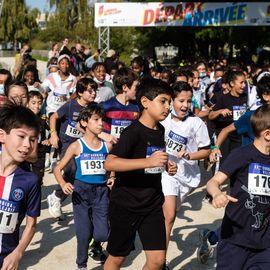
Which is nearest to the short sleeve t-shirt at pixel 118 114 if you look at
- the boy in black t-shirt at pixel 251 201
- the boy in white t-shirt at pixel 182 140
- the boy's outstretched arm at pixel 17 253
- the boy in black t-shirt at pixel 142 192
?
the boy in white t-shirt at pixel 182 140

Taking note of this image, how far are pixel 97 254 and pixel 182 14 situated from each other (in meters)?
18.9

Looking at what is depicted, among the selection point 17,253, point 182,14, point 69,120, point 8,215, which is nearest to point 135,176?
point 8,215

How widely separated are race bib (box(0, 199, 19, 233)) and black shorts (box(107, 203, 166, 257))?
0.93 metres

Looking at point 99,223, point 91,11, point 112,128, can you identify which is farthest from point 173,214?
point 91,11

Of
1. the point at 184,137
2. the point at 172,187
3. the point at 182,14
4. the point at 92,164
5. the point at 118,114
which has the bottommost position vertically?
the point at 172,187

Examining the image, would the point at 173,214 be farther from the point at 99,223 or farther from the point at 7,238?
the point at 7,238

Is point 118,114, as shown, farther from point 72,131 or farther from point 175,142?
point 175,142

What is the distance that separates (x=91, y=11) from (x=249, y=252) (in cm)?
5518

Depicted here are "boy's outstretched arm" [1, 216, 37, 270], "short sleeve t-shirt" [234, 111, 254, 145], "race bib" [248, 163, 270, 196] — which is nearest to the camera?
"boy's outstretched arm" [1, 216, 37, 270]

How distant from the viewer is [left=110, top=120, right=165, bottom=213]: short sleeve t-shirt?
3.85m

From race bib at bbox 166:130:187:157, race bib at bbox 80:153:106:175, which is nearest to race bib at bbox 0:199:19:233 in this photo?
race bib at bbox 80:153:106:175

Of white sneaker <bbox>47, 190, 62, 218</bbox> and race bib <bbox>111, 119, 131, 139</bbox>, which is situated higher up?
race bib <bbox>111, 119, 131, 139</bbox>

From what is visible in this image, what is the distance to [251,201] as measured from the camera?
3541 mm

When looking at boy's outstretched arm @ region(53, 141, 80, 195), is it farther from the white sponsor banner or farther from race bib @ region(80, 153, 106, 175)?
the white sponsor banner
